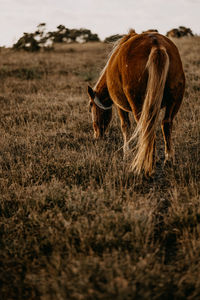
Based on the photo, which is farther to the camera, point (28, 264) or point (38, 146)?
point (38, 146)

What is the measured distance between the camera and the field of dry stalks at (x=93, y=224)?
1584mm

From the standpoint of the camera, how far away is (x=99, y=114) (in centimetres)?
440

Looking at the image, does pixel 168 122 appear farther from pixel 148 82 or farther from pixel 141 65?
pixel 141 65

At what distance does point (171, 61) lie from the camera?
9.07 feet

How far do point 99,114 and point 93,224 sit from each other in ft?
8.79

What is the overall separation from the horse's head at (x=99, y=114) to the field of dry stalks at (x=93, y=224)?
0.22 metres

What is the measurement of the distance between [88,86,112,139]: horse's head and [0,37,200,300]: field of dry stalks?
217 mm

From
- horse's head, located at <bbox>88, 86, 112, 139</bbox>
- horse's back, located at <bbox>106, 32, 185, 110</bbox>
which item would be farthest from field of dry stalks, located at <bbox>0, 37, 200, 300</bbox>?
horse's back, located at <bbox>106, 32, 185, 110</bbox>

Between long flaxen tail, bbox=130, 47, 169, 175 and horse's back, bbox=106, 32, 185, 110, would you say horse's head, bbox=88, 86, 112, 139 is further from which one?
long flaxen tail, bbox=130, 47, 169, 175

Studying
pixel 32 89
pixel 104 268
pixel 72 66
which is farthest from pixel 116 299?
pixel 72 66

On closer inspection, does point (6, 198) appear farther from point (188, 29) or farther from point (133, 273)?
point (188, 29)

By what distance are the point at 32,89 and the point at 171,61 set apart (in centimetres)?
673

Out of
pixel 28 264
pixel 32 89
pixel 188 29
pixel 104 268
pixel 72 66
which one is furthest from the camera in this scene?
pixel 188 29

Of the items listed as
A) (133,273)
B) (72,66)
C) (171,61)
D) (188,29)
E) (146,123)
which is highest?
(188,29)
